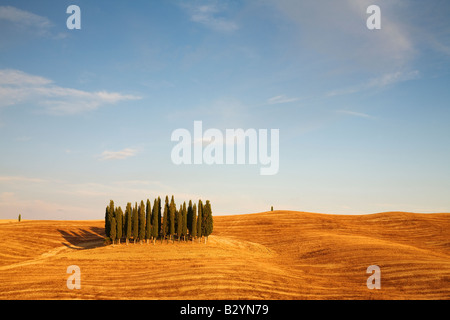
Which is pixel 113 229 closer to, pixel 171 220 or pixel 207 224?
pixel 171 220

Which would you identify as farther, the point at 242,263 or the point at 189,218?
the point at 189,218

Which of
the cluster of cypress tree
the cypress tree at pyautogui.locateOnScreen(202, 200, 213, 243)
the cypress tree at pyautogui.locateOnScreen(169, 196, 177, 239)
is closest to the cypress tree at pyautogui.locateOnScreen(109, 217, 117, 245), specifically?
the cluster of cypress tree

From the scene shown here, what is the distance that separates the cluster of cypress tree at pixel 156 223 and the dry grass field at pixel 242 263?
2588 mm

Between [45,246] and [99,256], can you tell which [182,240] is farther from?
[45,246]

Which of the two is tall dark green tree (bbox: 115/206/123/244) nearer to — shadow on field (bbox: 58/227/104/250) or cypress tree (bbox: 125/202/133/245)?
cypress tree (bbox: 125/202/133/245)

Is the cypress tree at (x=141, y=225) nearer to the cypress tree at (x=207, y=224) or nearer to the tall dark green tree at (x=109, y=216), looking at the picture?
the tall dark green tree at (x=109, y=216)

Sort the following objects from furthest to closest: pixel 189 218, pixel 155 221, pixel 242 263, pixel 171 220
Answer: pixel 189 218 < pixel 155 221 < pixel 171 220 < pixel 242 263

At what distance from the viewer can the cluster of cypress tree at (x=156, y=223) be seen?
60844mm

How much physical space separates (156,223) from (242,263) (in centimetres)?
2391

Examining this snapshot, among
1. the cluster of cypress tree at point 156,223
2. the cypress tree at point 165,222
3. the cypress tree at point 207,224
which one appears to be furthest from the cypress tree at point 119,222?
the cypress tree at point 207,224

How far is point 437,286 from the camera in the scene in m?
34.4

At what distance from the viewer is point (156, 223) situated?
201 ft

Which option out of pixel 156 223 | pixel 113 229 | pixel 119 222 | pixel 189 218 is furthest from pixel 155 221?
pixel 113 229
